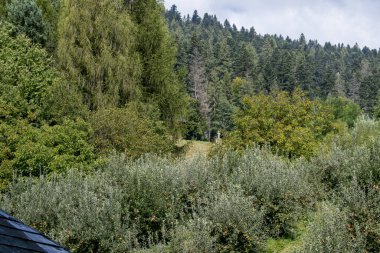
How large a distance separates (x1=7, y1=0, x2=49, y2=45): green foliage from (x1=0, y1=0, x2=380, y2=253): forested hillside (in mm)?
110

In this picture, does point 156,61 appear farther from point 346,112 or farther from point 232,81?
point 232,81

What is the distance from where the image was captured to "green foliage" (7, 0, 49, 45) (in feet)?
113

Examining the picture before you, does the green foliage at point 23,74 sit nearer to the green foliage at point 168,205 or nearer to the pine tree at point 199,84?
the green foliage at point 168,205

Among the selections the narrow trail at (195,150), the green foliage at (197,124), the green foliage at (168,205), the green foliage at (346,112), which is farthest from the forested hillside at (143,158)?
the green foliage at (346,112)

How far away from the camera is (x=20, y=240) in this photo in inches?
157

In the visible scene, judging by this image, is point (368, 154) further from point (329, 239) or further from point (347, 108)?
point (347, 108)

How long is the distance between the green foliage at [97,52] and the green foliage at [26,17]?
5.37 meters

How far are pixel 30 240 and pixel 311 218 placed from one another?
13.6 m

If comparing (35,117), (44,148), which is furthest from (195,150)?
(44,148)

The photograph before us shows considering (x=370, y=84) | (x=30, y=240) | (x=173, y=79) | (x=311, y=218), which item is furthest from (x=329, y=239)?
(x=370, y=84)

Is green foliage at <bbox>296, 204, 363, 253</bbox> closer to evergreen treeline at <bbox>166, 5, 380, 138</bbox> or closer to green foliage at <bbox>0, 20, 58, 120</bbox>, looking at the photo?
green foliage at <bbox>0, 20, 58, 120</bbox>

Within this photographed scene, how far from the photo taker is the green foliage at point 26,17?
34.3 metres

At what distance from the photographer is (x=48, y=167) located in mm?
20438

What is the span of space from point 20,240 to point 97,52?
2704 centimetres
